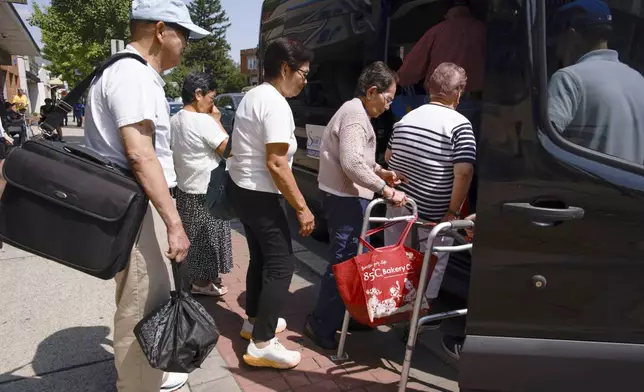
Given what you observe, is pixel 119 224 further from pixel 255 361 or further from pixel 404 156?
pixel 404 156

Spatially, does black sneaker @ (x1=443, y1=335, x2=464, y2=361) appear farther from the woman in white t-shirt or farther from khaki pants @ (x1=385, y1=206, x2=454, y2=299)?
the woman in white t-shirt

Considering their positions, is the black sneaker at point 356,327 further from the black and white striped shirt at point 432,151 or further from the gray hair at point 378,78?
the gray hair at point 378,78

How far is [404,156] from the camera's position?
9.37ft

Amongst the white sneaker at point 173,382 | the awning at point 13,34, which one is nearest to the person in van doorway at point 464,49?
the white sneaker at point 173,382

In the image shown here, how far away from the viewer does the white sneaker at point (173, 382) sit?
265 cm

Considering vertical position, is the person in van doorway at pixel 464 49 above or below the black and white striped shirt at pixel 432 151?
Result: above


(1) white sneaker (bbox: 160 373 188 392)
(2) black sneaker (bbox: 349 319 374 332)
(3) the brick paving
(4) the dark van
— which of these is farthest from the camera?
(2) black sneaker (bbox: 349 319 374 332)

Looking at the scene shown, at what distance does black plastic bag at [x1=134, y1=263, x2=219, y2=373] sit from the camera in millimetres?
2076

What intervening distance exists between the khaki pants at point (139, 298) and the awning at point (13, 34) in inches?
455

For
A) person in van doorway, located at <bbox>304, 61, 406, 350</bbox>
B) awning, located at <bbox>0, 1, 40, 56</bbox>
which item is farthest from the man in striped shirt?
awning, located at <bbox>0, 1, 40, 56</bbox>

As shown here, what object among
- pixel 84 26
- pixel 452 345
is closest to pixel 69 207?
pixel 452 345

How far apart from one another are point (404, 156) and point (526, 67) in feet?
3.96

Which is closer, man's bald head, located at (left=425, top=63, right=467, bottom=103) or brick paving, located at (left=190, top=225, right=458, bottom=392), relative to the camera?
man's bald head, located at (left=425, top=63, right=467, bottom=103)

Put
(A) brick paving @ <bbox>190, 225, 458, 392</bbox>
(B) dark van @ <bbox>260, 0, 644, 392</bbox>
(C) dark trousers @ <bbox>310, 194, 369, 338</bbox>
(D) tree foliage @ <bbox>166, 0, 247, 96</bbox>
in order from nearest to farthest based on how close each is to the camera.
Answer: (B) dark van @ <bbox>260, 0, 644, 392</bbox>
(A) brick paving @ <bbox>190, 225, 458, 392</bbox>
(C) dark trousers @ <bbox>310, 194, 369, 338</bbox>
(D) tree foliage @ <bbox>166, 0, 247, 96</bbox>
